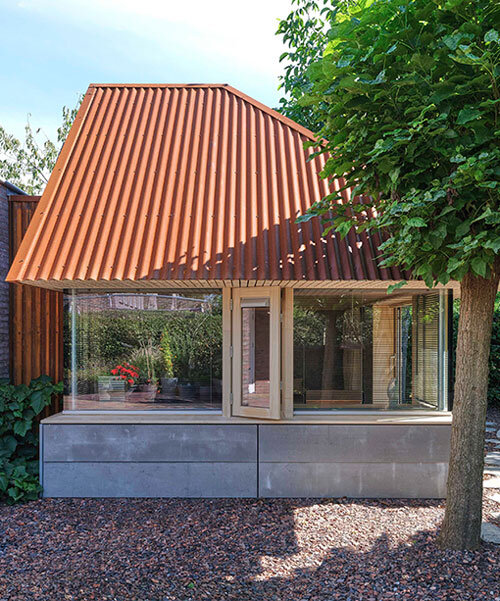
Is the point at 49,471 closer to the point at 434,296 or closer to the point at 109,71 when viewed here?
the point at 434,296

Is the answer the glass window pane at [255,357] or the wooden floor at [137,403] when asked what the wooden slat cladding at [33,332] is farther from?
the glass window pane at [255,357]

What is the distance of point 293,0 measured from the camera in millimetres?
10953

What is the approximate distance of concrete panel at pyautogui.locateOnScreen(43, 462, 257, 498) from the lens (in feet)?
19.4

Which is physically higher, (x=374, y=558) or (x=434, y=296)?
(x=434, y=296)

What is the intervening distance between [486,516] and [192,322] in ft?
13.8

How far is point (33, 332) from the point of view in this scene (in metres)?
6.96

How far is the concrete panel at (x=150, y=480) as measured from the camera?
591cm

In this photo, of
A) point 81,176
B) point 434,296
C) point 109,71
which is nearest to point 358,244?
point 434,296

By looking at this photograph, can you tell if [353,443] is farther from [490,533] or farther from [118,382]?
[118,382]

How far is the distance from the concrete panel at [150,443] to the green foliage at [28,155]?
22.8 metres

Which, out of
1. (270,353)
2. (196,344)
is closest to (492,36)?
(270,353)

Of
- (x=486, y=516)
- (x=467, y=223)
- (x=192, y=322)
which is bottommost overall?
(x=486, y=516)

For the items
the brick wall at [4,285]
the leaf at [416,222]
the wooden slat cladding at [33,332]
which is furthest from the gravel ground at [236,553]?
the leaf at [416,222]

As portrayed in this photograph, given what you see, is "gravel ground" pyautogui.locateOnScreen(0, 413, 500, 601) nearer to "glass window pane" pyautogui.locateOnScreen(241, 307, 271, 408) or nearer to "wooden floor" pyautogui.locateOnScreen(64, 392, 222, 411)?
"wooden floor" pyautogui.locateOnScreen(64, 392, 222, 411)
